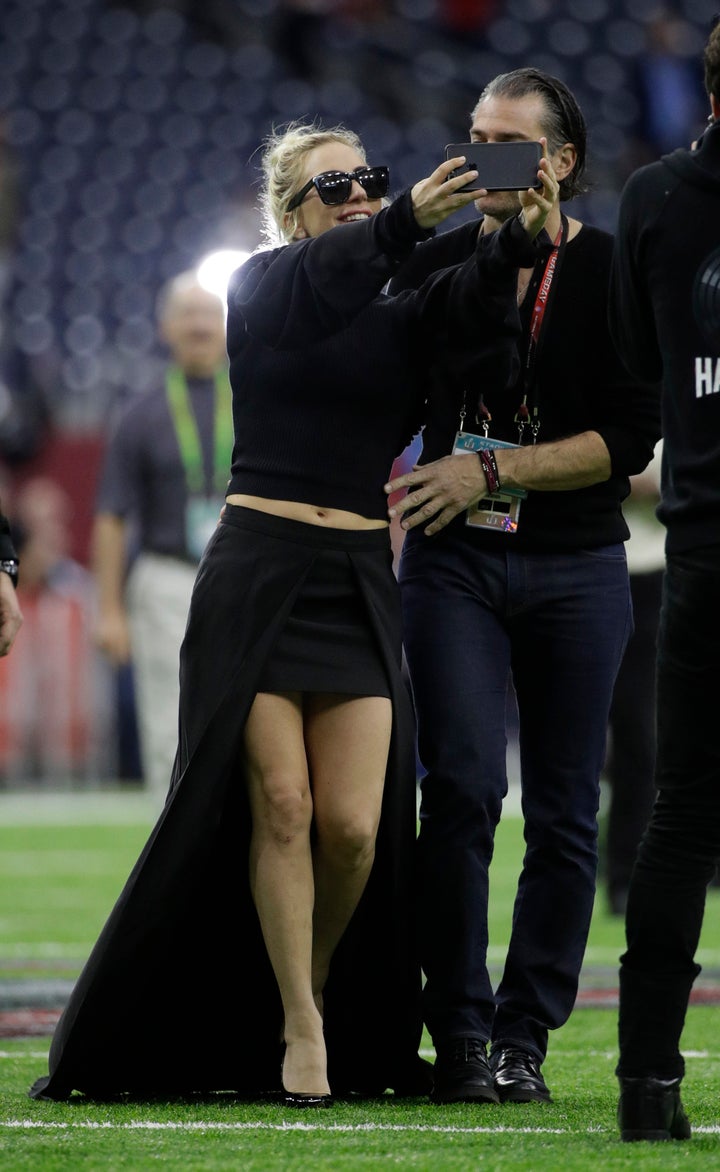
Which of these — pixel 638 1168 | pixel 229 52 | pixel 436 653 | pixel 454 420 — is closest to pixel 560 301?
pixel 454 420

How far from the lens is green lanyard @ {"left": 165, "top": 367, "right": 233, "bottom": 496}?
7.00 m

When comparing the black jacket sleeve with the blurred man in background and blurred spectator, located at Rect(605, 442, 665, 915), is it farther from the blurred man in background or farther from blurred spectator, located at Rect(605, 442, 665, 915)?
blurred spectator, located at Rect(605, 442, 665, 915)

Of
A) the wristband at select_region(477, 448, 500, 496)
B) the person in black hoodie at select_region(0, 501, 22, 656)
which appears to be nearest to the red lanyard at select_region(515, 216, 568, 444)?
the wristband at select_region(477, 448, 500, 496)

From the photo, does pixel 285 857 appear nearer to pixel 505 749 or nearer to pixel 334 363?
pixel 505 749

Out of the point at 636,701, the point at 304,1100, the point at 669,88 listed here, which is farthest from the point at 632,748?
the point at 669,88

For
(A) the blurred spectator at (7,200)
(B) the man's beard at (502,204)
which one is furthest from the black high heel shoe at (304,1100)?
(A) the blurred spectator at (7,200)

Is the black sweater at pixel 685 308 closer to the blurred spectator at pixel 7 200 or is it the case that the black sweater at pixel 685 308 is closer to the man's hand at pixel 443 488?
the man's hand at pixel 443 488

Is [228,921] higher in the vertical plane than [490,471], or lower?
lower

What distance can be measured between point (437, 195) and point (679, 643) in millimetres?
843

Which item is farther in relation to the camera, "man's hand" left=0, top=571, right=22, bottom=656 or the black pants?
the black pants

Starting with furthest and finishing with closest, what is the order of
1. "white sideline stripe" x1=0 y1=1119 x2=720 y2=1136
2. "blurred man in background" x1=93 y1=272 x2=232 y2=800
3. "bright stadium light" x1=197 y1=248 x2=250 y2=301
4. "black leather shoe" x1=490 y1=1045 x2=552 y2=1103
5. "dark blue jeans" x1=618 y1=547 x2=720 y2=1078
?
"bright stadium light" x1=197 y1=248 x2=250 y2=301, "blurred man in background" x1=93 y1=272 x2=232 y2=800, "black leather shoe" x1=490 y1=1045 x2=552 y2=1103, "white sideline stripe" x1=0 y1=1119 x2=720 y2=1136, "dark blue jeans" x1=618 y1=547 x2=720 y2=1078

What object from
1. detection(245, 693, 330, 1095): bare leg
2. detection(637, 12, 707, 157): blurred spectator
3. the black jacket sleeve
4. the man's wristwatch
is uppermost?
detection(637, 12, 707, 157): blurred spectator

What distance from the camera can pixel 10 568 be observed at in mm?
3822

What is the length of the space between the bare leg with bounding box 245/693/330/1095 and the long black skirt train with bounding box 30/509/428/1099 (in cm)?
6
